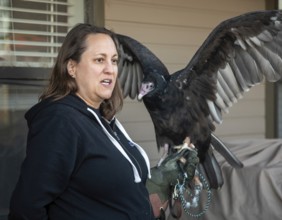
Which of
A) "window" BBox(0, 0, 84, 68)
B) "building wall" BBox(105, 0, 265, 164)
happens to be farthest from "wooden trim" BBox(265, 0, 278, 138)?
"window" BBox(0, 0, 84, 68)

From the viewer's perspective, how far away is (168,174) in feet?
6.24

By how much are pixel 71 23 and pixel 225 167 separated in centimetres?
137

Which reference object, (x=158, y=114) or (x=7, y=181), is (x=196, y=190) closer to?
(x=158, y=114)

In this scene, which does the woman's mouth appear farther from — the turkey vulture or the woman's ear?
the turkey vulture

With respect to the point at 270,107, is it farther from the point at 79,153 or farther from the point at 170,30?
the point at 79,153

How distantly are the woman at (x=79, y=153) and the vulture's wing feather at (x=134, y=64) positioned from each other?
4.07ft

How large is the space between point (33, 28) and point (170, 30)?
3.87 ft

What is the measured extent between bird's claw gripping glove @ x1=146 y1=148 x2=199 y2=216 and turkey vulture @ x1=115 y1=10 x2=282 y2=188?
669 millimetres

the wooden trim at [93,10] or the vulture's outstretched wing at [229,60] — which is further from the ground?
the wooden trim at [93,10]

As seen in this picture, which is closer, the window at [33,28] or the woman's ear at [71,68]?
the woman's ear at [71,68]

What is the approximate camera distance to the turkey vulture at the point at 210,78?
2.60 m

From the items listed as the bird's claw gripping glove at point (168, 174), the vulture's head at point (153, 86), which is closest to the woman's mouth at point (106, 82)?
the bird's claw gripping glove at point (168, 174)

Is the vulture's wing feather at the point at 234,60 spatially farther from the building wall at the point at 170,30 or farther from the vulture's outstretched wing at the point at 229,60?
the building wall at the point at 170,30

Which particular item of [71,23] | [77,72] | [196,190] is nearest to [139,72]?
[71,23]
